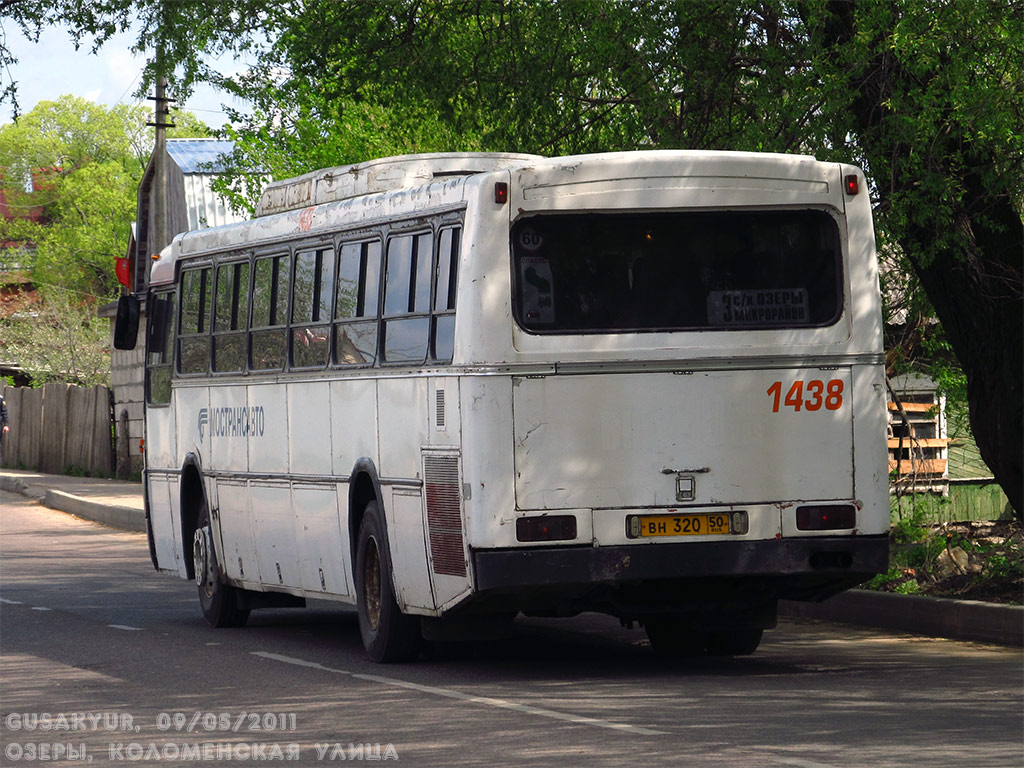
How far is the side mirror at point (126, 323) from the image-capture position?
667 inches

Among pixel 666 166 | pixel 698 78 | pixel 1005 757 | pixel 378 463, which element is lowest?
pixel 1005 757

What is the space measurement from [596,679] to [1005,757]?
3.45 metres

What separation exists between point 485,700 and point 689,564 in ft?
4.94

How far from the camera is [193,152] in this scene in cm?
5362

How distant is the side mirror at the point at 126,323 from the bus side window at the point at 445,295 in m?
5.71

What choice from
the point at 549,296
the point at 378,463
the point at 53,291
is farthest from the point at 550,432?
the point at 53,291

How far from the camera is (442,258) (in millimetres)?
11852

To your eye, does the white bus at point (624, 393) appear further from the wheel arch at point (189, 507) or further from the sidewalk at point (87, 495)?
the sidewalk at point (87, 495)

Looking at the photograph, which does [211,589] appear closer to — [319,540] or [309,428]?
[319,540]

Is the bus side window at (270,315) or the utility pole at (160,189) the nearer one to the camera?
the bus side window at (270,315)

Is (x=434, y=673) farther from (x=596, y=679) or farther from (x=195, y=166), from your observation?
(x=195, y=166)

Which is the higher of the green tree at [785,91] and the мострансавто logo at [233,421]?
the green tree at [785,91]

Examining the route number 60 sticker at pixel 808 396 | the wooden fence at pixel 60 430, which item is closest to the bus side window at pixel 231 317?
the route number 60 sticker at pixel 808 396

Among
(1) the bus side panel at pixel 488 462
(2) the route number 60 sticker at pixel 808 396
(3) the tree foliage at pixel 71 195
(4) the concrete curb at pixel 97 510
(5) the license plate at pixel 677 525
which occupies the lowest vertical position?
(4) the concrete curb at pixel 97 510
